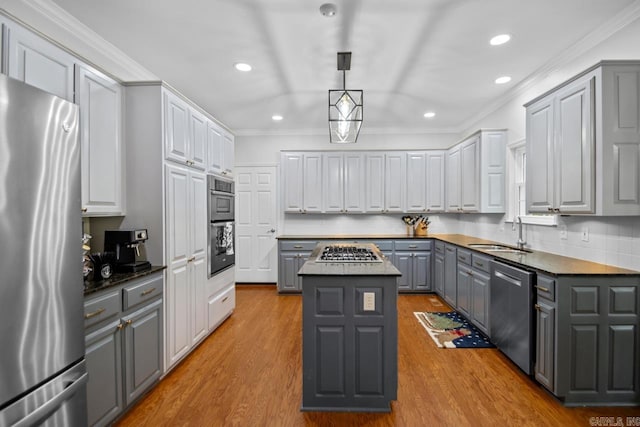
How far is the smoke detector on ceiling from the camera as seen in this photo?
6.95 feet

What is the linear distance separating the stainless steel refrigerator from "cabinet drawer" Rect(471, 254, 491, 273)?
328cm

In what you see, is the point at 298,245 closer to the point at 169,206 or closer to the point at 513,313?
the point at 169,206

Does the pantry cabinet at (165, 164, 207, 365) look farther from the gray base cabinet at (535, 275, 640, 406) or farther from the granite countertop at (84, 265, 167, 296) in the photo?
the gray base cabinet at (535, 275, 640, 406)

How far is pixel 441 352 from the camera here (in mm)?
2846

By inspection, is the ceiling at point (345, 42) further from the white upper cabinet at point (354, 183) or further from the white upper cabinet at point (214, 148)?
the white upper cabinet at point (354, 183)

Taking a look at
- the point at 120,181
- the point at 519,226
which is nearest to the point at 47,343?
the point at 120,181

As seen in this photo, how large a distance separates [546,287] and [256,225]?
4.40m

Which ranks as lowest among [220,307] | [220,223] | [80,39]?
[220,307]

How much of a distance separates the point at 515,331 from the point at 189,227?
121 inches

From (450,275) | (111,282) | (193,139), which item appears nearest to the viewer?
(111,282)

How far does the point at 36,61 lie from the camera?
1608 millimetres

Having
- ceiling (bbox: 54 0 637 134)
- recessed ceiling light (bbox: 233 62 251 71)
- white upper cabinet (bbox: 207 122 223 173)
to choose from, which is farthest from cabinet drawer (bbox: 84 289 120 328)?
recessed ceiling light (bbox: 233 62 251 71)

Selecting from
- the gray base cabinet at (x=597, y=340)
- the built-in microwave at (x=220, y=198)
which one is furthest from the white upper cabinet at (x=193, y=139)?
the gray base cabinet at (x=597, y=340)

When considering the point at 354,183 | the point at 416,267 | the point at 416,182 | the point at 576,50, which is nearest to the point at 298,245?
the point at 354,183
